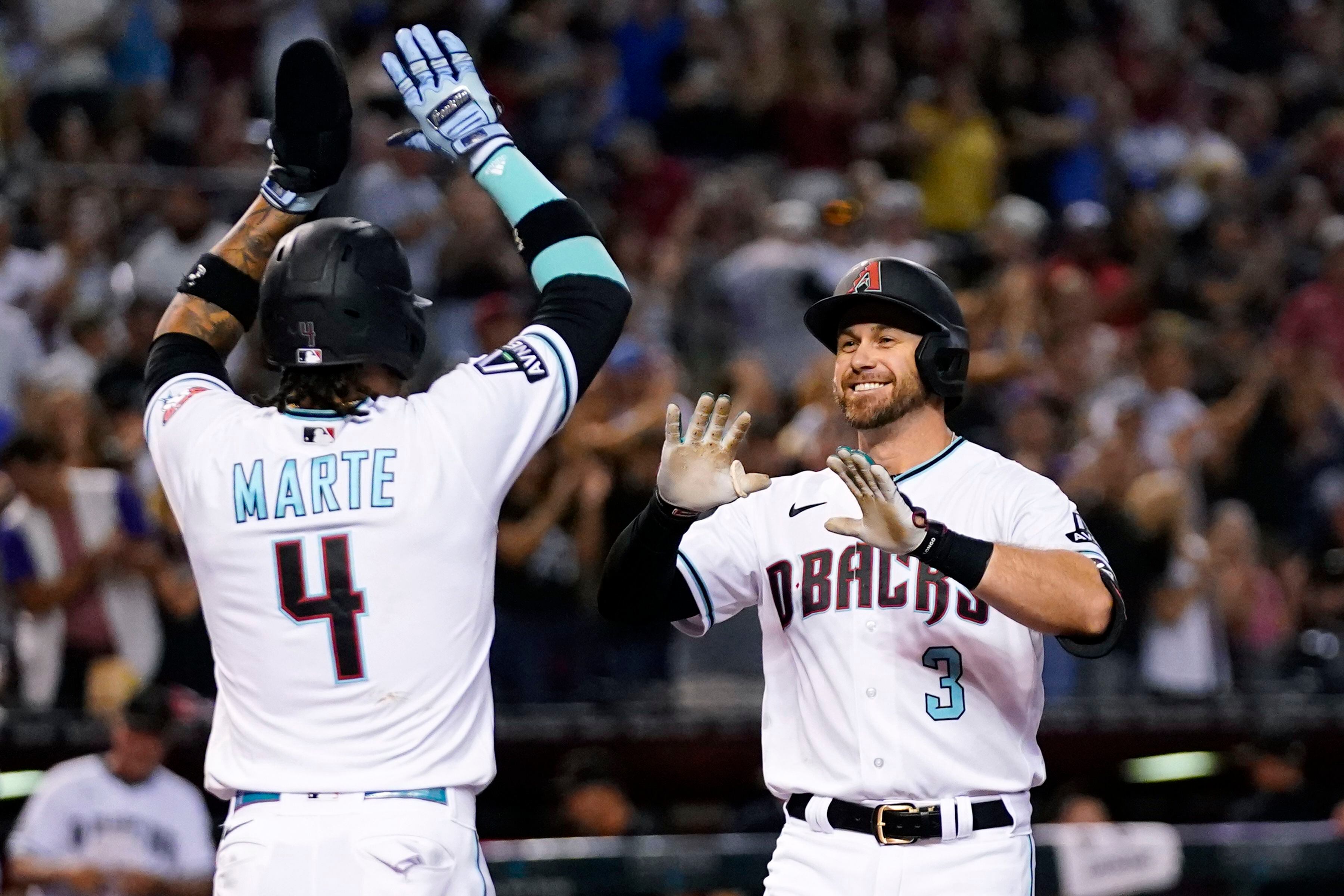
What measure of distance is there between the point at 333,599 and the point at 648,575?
0.99 metres

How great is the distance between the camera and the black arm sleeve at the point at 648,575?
14.4 ft

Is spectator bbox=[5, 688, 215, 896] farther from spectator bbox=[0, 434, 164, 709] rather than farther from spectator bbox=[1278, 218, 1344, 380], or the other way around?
spectator bbox=[1278, 218, 1344, 380]

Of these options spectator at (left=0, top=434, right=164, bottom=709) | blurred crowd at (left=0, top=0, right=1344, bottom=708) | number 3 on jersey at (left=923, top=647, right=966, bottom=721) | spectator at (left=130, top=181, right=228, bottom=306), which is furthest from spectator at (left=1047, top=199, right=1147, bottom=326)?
number 3 on jersey at (left=923, top=647, right=966, bottom=721)

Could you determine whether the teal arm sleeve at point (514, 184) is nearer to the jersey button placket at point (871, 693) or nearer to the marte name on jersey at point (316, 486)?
the marte name on jersey at point (316, 486)

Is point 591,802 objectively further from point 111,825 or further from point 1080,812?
point 1080,812

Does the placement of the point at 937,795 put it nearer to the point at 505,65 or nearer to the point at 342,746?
the point at 342,746

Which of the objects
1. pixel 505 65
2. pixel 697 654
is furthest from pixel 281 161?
pixel 505 65

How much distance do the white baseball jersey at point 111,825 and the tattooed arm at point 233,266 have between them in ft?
11.9

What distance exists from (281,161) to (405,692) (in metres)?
1.40

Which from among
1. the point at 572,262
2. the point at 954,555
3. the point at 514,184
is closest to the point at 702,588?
the point at 954,555

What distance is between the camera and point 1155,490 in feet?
32.2

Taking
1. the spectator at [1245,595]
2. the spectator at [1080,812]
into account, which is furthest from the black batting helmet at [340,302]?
the spectator at [1245,595]

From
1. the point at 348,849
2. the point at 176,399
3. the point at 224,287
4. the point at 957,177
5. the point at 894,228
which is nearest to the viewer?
the point at 348,849

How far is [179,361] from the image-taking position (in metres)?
4.10
